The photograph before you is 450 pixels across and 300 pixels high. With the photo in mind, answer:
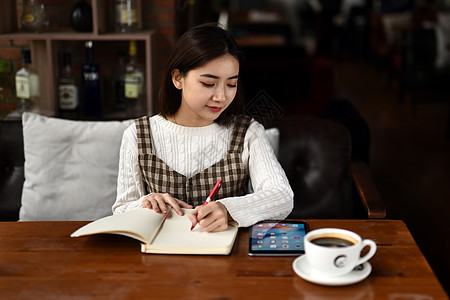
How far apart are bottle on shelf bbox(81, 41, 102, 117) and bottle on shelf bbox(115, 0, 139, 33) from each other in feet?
0.52

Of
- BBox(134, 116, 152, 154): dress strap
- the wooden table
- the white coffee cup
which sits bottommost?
the wooden table

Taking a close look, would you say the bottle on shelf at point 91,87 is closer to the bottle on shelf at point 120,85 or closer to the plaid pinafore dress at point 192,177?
the bottle on shelf at point 120,85

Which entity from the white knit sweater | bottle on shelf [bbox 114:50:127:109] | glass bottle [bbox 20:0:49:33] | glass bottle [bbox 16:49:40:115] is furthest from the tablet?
glass bottle [bbox 20:0:49:33]

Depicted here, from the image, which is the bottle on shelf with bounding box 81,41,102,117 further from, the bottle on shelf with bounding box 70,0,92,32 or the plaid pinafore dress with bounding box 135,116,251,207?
the plaid pinafore dress with bounding box 135,116,251,207

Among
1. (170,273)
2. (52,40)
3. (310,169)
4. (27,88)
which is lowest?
(310,169)

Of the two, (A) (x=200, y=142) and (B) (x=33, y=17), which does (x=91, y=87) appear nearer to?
(B) (x=33, y=17)

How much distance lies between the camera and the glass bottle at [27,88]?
2.47m

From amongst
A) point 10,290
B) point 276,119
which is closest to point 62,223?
point 10,290

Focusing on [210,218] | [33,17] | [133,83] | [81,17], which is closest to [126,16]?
[81,17]

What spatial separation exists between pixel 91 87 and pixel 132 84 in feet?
0.59

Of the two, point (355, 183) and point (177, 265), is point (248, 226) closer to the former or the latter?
point (177, 265)

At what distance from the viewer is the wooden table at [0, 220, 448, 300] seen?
1.12 metres

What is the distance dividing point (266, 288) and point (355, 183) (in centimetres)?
108

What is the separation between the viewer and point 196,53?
1.56m
